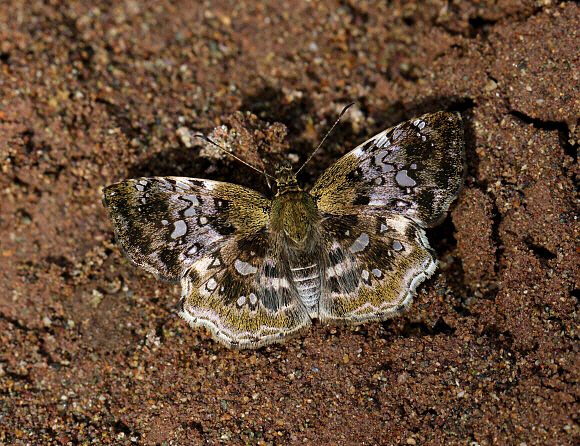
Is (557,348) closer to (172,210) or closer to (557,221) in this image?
(557,221)

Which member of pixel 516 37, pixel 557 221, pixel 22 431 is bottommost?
pixel 22 431

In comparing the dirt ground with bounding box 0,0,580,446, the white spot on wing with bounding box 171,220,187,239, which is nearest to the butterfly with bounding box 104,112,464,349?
the white spot on wing with bounding box 171,220,187,239

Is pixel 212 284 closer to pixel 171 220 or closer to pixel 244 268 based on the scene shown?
pixel 244 268

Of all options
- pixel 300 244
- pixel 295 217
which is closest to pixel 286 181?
pixel 295 217

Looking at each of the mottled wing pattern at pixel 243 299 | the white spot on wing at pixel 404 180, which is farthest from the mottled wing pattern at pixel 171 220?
the white spot on wing at pixel 404 180

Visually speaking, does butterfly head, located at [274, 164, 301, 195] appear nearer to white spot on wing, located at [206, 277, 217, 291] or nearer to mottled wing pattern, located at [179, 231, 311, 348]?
mottled wing pattern, located at [179, 231, 311, 348]

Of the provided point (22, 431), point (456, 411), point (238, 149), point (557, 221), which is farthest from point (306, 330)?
point (22, 431)

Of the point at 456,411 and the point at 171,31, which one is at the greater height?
the point at 171,31
